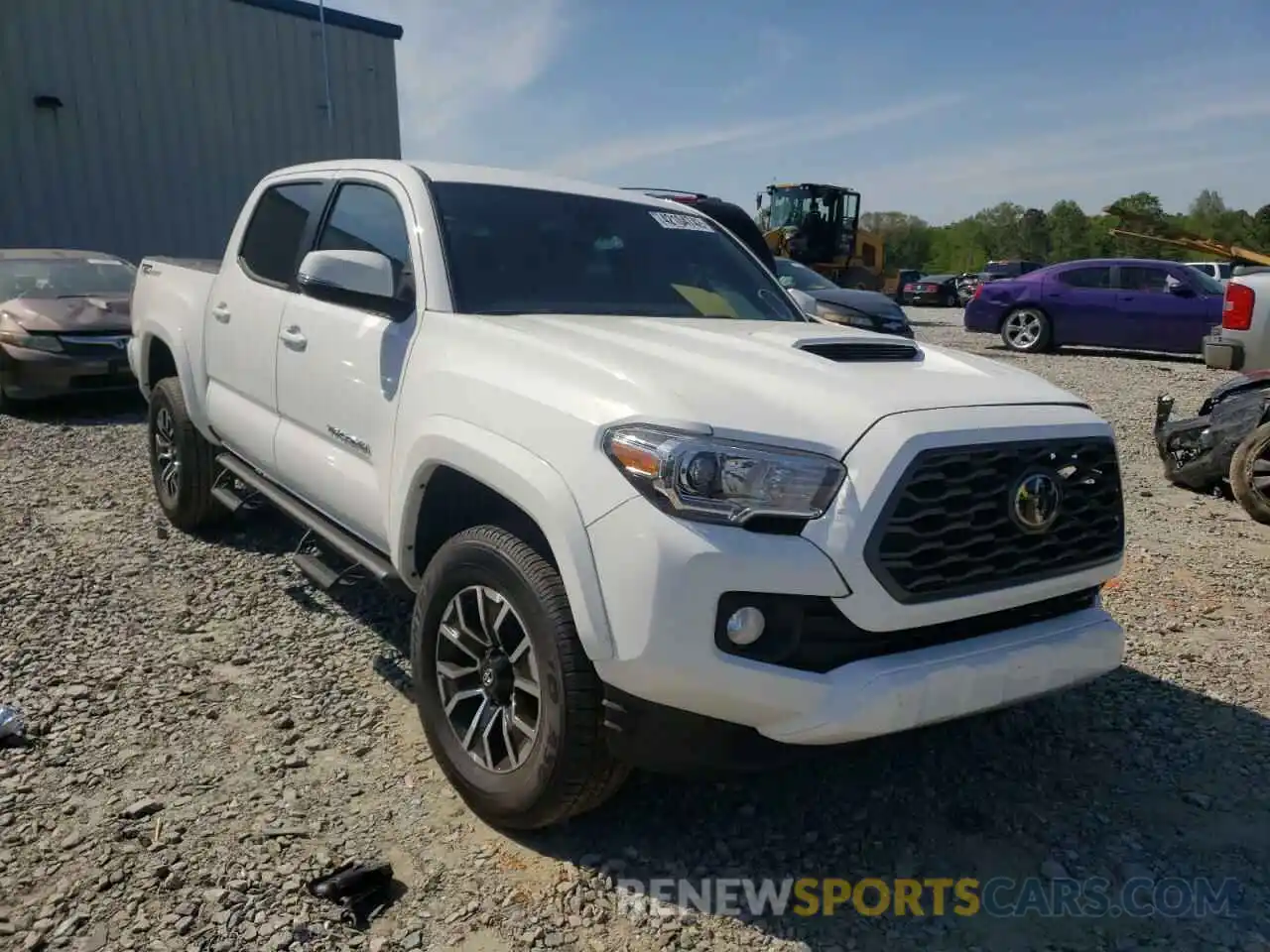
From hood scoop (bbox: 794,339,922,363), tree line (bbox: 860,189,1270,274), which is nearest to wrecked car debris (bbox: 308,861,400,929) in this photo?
hood scoop (bbox: 794,339,922,363)

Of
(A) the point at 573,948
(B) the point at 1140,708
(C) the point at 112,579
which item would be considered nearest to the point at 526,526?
(A) the point at 573,948

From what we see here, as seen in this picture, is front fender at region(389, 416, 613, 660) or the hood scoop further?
the hood scoop

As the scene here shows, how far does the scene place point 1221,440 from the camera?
5992mm

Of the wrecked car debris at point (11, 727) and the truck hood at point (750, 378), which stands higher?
the truck hood at point (750, 378)

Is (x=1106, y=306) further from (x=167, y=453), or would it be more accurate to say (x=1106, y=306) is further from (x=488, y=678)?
(x=488, y=678)

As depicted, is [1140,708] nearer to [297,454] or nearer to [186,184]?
[297,454]

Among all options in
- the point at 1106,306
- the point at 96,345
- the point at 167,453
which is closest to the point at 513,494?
the point at 167,453

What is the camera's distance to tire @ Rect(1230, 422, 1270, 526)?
219 inches

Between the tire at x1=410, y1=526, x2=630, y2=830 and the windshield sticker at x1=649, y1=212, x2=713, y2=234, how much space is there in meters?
1.83

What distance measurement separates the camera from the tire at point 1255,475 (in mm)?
5559

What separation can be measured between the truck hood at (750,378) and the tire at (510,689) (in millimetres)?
492

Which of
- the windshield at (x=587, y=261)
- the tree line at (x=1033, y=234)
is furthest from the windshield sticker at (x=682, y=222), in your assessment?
the tree line at (x=1033, y=234)

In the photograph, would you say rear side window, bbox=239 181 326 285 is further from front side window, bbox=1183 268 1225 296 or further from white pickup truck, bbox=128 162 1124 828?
front side window, bbox=1183 268 1225 296

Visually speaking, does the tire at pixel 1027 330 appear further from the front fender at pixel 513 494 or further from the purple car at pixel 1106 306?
the front fender at pixel 513 494
